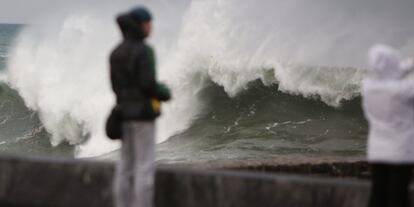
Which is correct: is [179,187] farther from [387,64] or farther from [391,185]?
[387,64]

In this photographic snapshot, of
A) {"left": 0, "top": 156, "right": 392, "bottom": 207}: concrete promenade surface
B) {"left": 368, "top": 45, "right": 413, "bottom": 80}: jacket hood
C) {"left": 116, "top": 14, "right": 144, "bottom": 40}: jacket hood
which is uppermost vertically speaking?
{"left": 116, "top": 14, "right": 144, "bottom": 40}: jacket hood

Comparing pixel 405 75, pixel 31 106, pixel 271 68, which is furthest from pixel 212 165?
pixel 31 106

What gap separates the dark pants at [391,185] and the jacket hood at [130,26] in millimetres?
1558

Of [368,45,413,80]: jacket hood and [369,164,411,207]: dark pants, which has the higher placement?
[368,45,413,80]: jacket hood

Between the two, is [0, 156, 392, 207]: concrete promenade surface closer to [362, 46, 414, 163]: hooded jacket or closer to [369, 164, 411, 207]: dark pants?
[369, 164, 411, 207]: dark pants

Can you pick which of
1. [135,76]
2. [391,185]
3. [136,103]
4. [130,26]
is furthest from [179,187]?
[391,185]

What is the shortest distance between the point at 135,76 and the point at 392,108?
1.49m

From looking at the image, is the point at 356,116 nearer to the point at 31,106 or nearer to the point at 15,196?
the point at 31,106

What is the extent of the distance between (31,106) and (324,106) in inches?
361

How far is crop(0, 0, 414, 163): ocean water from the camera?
602 inches

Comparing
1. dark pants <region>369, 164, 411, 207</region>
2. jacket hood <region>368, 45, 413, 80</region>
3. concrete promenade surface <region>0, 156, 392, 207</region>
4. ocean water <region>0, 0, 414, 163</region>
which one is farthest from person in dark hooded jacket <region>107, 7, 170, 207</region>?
ocean water <region>0, 0, 414, 163</region>

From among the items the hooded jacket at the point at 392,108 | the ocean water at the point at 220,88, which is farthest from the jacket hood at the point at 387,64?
the ocean water at the point at 220,88

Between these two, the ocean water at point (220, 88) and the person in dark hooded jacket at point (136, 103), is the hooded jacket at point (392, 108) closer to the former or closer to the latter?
the person in dark hooded jacket at point (136, 103)

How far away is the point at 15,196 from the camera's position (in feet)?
19.1
